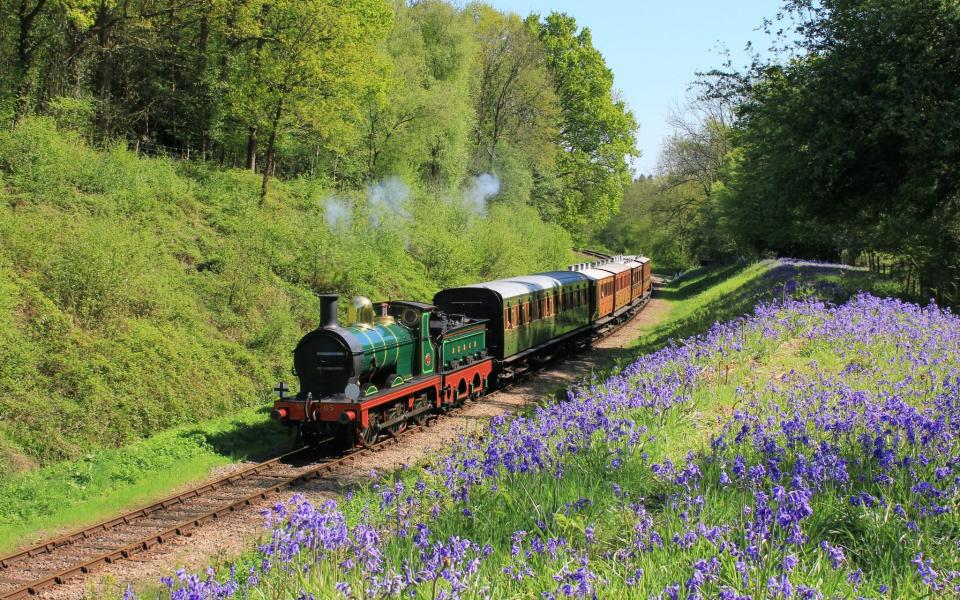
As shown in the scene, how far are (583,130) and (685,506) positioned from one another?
160 ft

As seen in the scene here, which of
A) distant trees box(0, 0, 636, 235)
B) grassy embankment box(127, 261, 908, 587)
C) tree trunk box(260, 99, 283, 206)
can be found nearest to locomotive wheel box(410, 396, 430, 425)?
grassy embankment box(127, 261, 908, 587)

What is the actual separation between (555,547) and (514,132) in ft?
146

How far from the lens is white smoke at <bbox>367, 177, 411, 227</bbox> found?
94.7 feet

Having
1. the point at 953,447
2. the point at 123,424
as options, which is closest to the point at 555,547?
the point at 953,447

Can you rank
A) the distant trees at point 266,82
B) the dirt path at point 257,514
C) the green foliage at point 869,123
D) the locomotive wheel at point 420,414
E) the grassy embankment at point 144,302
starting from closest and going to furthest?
the dirt path at point 257,514 → the grassy embankment at point 144,302 → the locomotive wheel at point 420,414 → the green foliage at point 869,123 → the distant trees at point 266,82

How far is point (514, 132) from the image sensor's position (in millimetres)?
47812

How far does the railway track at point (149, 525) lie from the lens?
30.4 feet

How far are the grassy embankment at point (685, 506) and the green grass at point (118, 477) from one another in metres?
4.15

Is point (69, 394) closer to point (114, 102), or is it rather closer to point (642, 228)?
point (114, 102)

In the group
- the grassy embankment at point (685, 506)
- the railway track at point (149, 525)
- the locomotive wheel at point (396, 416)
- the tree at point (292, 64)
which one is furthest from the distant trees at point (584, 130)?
the grassy embankment at point (685, 506)

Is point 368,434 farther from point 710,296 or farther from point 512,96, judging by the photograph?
point 512,96

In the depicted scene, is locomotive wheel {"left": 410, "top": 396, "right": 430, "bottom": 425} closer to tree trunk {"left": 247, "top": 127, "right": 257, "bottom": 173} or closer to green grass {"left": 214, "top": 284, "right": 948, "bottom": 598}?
green grass {"left": 214, "top": 284, "right": 948, "bottom": 598}

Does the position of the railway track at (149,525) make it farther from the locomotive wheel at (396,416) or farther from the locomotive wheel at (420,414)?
the locomotive wheel at (420,414)

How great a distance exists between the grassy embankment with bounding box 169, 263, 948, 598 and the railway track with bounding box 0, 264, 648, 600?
2583 millimetres
